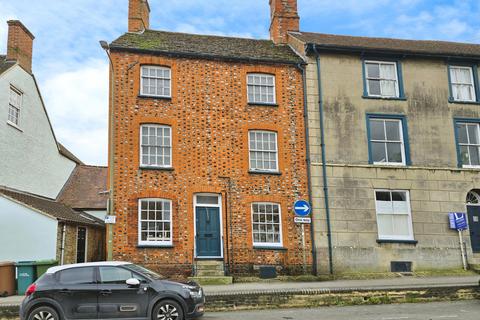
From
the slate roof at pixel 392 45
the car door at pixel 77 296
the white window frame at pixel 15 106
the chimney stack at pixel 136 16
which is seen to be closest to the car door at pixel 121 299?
the car door at pixel 77 296

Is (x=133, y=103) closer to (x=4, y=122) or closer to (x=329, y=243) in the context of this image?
(x=4, y=122)

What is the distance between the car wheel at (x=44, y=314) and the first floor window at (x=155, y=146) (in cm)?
851

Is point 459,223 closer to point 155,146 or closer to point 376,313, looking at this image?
point 376,313

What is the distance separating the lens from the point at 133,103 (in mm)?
18922

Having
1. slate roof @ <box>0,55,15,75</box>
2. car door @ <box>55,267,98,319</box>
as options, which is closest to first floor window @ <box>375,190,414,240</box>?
car door @ <box>55,267,98,319</box>

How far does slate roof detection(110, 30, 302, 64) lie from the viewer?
1970cm

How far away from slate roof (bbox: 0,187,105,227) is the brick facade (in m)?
3.36

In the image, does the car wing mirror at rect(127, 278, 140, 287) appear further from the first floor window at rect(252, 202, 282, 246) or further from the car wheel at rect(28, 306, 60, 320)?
the first floor window at rect(252, 202, 282, 246)

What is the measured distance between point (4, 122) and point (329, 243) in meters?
14.5

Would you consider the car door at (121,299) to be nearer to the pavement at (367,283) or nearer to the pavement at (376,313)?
the pavement at (376,313)

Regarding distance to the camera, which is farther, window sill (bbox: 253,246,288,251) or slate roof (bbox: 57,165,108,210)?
slate roof (bbox: 57,165,108,210)

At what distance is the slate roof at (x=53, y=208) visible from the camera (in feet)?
63.4

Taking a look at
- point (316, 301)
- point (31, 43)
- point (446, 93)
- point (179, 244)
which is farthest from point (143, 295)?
point (31, 43)

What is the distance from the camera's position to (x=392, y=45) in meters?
22.8
